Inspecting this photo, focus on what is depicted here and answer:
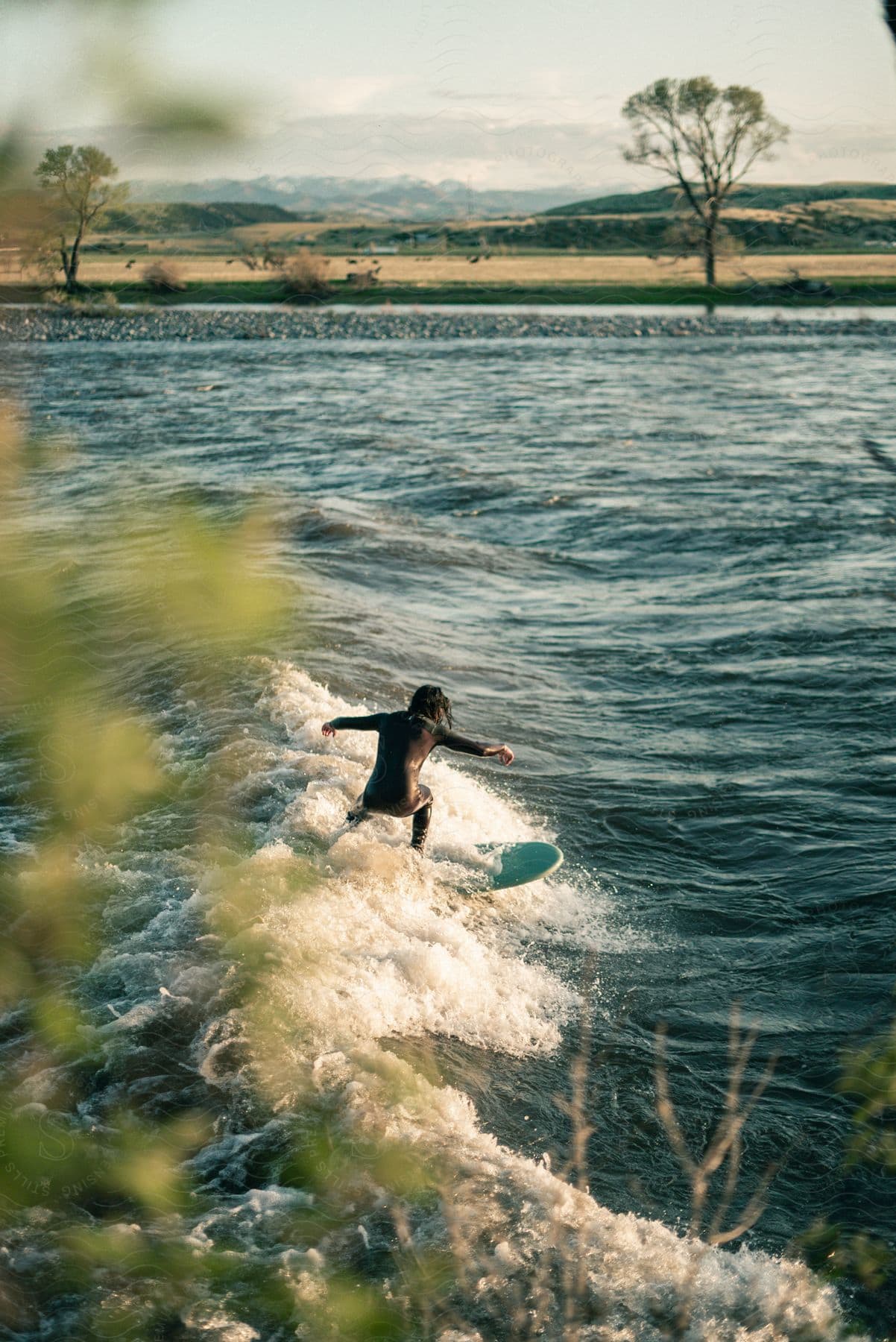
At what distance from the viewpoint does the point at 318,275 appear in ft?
193

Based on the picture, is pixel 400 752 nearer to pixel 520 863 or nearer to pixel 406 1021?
pixel 520 863

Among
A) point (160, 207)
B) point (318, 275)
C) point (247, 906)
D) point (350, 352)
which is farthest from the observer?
point (318, 275)

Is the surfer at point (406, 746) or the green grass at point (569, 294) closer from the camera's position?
the surfer at point (406, 746)

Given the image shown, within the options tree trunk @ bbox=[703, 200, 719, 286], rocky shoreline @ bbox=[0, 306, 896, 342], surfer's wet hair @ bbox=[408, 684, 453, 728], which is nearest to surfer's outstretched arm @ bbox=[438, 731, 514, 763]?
surfer's wet hair @ bbox=[408, 684, 453, 728]

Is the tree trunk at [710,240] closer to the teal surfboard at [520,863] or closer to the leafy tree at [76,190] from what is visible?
the teal surfboard at [520,863]

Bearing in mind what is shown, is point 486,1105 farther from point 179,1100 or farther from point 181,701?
point 181,701

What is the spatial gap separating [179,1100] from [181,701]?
620cm

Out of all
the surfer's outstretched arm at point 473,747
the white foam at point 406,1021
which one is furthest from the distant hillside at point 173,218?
the surfer's outstretched arm at point 473,747

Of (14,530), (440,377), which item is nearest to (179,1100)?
(14,530)

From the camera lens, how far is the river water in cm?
668

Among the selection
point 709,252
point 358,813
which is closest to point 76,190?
point 358,813

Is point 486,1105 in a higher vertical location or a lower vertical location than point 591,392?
lower

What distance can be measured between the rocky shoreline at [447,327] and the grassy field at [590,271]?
18.4ft

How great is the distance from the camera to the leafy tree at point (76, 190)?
1.62 metres
